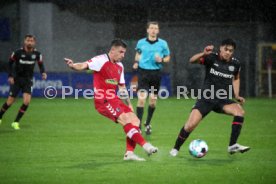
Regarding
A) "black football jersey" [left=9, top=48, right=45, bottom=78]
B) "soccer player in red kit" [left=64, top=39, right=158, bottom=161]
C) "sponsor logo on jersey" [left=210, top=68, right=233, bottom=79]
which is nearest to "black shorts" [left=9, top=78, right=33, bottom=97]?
"black football jersey" [left=9, top=48, right=45, bottom=78]

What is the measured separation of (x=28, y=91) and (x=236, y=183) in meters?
8.52

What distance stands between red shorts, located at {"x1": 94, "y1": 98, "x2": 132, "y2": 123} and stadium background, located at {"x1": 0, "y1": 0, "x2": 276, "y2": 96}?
19656 mm

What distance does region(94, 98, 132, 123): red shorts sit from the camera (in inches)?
393

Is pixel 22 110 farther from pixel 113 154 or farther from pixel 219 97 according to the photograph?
pixel 219 97

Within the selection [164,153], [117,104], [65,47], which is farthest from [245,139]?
[65,47]

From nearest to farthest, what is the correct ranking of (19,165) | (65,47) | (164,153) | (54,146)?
(19,165)
(164,153)
(54,146)
(65,47)

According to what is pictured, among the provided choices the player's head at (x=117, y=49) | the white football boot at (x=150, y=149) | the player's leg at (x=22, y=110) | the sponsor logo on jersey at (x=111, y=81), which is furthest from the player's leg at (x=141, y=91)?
the white football boot at (x=150, y=149)

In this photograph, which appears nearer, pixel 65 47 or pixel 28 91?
pixel 28 91

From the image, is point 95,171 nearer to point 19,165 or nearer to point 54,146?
point 19,165

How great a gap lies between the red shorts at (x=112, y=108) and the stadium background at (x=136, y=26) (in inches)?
774

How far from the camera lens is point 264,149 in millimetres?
11492

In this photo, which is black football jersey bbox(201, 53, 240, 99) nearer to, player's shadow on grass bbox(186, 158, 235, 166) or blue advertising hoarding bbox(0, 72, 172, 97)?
player's shadow on grass bbox(186, 158, 235, 166)

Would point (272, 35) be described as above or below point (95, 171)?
above

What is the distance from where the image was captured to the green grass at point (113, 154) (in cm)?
855
